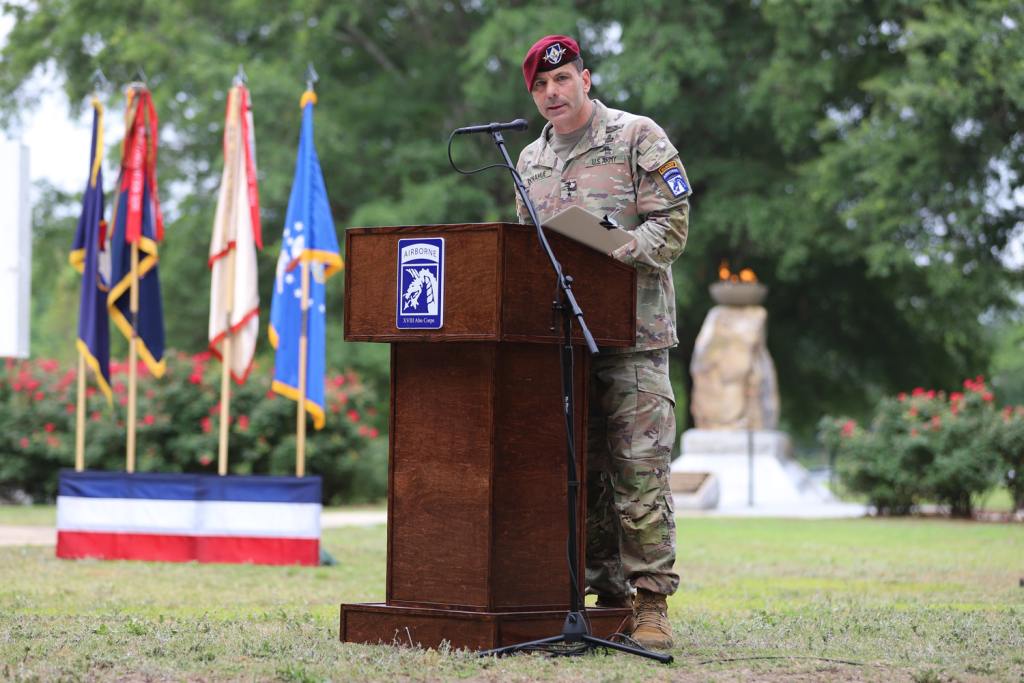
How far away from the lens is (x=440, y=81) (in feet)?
100

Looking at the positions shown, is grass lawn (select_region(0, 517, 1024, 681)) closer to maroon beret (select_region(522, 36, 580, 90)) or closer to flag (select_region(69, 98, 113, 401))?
flag (select_region(69, 98, 113, 401))

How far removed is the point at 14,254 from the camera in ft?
36.4

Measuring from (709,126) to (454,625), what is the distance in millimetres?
24301

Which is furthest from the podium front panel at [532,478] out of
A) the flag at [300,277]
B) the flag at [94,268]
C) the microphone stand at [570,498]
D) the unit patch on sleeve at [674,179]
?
the flag at [94,268]

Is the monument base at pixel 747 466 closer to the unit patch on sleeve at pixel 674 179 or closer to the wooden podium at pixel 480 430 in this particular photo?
the unit patch on sleeve at pixel 674 179

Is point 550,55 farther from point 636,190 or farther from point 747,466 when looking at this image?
point 747,466

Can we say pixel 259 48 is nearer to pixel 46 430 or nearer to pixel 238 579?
pixel 46 430

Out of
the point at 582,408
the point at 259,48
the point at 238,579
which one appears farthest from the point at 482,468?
the point at 259,48

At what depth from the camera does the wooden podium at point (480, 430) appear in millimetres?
5457

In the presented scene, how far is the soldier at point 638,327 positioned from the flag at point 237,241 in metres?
6.40

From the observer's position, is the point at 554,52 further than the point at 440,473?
Yes

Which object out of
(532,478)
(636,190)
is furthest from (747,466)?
(532,478)

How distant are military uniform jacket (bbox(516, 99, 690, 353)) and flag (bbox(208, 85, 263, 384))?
6386 millimetres

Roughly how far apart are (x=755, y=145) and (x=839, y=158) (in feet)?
20.7
